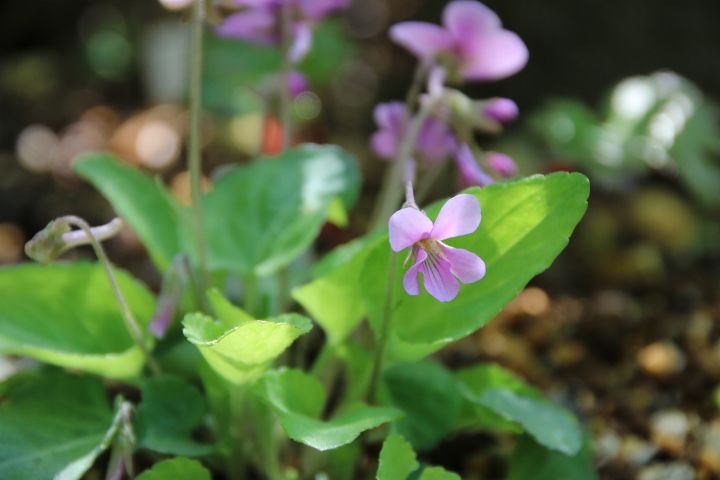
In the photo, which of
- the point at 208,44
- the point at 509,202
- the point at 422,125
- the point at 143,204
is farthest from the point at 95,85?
the point at 509,202

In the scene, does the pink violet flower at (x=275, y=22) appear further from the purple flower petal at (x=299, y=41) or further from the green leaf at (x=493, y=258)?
the green leaf at (x=493, y=258)

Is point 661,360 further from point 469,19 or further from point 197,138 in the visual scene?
point 197,138

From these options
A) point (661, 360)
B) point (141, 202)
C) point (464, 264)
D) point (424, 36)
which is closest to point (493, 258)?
point (464, 264)

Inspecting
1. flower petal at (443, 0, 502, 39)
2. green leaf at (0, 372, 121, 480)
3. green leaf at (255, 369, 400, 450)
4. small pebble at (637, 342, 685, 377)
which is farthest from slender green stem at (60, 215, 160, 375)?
small pebble at (637, 342, 685, 377)

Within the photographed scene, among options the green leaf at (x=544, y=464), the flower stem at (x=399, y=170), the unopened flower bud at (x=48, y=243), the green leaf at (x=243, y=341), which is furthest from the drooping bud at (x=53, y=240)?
the green leaf at (x=544, y=464)

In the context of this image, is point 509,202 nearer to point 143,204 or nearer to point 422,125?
point 422,125

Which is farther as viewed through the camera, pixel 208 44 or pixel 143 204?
pixel 208 44
